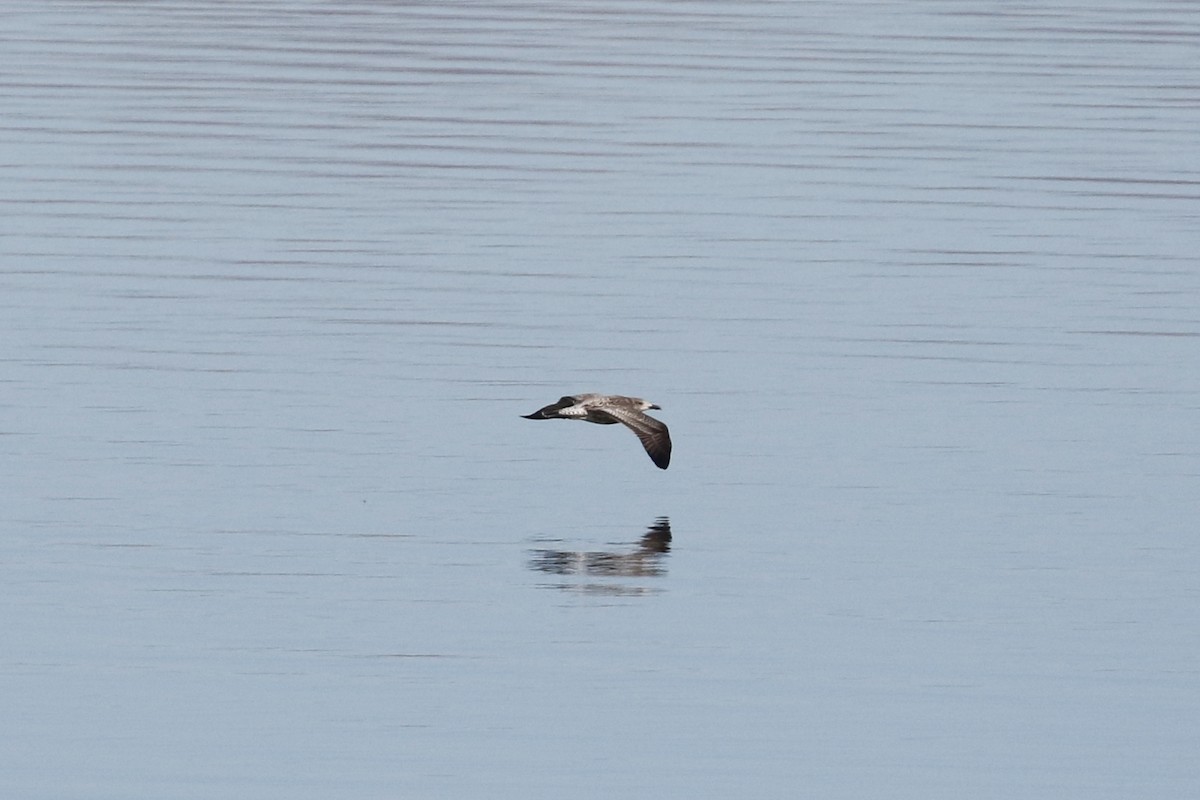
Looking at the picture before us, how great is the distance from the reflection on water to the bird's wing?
1.84 ft

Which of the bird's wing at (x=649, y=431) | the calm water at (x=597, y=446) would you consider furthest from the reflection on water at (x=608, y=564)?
the bird's wing at (x=649, y=431)

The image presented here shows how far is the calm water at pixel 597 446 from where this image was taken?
30.9ft

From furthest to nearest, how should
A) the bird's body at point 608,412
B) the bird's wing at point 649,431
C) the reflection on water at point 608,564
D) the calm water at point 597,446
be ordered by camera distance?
the bird's body at point 608,412 → the bird's wing at point 649,431 → the reflection on water at point 608,564 → the calm water at point 597,446

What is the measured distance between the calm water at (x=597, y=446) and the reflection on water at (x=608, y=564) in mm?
27

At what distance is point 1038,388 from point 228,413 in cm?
465

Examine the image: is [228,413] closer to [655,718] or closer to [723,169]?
[655,718]

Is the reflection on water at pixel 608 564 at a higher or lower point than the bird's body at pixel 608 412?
lower

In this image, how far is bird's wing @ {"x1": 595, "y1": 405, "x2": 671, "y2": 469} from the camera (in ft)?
40.7

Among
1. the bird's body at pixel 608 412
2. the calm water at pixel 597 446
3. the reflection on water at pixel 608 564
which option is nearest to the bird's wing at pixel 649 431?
the bird's body at pixel 608 412

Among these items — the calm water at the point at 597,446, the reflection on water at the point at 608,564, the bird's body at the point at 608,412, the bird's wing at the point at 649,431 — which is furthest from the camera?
the bird's body at the point at 608,412

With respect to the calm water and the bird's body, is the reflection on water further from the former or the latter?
the bird's body

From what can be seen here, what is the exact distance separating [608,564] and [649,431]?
119 centimetres

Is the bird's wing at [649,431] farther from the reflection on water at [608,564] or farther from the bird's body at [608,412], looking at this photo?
the reflection on water at [608,564]

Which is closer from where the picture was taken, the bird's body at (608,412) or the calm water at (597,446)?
the calm water at (597,446)
